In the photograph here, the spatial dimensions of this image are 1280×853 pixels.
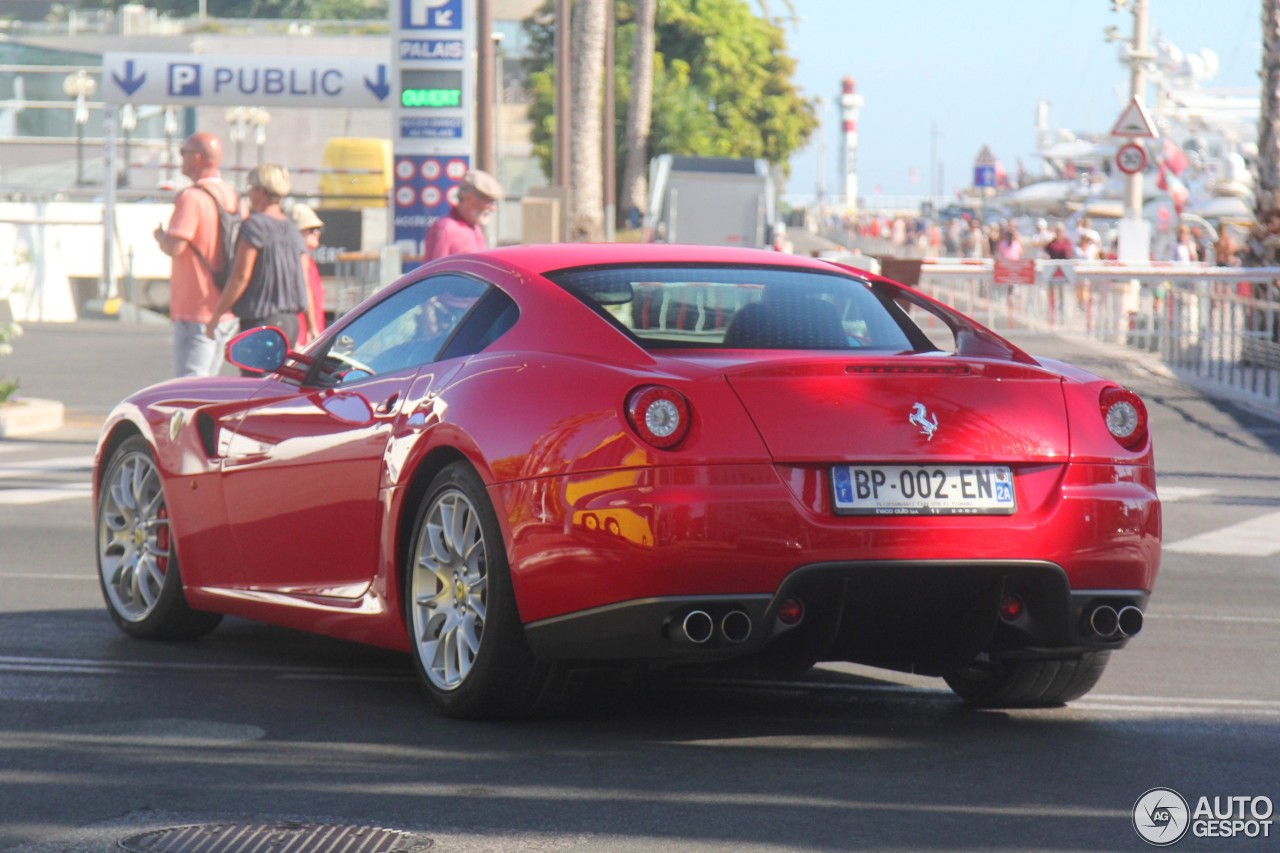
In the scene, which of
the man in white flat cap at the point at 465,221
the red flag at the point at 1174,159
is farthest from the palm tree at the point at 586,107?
the red flag at the point at 1174,159

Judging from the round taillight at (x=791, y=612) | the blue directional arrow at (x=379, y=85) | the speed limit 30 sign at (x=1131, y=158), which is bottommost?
the round taillight at (x=791, y=612)

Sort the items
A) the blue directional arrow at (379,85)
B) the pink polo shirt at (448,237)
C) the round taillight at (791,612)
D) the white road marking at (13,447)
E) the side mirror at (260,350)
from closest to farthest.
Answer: the round taillight at (791,612) → the side mirror at (260,350) → the pink polo shirt at (448,237) → the white road marking at (13,447) → the blue directional arrow at (379,85)

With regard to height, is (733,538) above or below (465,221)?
below

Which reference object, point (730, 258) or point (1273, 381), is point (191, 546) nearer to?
point (730, 258)

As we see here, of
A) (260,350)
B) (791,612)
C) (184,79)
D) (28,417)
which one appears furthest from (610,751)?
(184,79)

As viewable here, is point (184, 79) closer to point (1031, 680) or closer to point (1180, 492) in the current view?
point (1180, 492)

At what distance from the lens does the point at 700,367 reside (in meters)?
5.50

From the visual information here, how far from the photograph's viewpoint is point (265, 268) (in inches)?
471

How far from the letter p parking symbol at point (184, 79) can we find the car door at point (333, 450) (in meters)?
25.4

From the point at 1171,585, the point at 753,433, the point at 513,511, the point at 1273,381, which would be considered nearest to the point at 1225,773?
the point at 753,433

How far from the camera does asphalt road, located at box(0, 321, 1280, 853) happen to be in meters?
4.73

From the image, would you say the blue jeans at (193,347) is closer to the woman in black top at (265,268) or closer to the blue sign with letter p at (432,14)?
the woman in black top at (265,268)

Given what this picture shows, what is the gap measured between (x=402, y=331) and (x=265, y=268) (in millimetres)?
5582

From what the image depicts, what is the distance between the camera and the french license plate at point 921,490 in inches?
213
